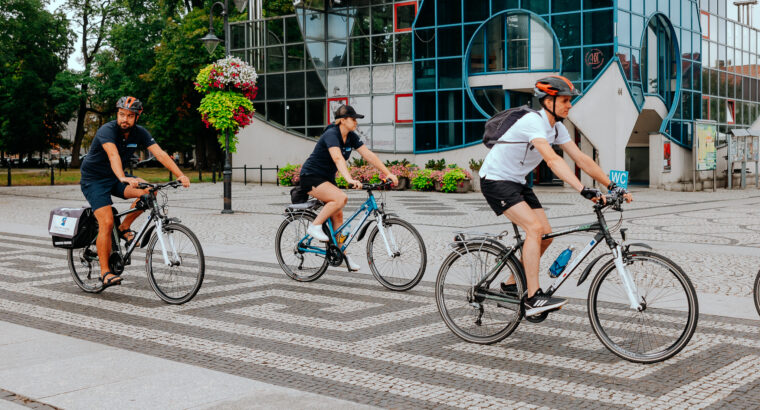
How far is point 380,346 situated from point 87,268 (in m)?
3.80

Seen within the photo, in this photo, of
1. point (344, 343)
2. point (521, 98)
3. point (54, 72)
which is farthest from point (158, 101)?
point (344, 343)

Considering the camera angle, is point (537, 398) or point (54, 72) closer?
point (537, 398)

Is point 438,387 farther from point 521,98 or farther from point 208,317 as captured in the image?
point 521,98

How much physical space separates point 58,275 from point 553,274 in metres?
6.03

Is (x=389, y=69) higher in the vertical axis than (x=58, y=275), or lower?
higher

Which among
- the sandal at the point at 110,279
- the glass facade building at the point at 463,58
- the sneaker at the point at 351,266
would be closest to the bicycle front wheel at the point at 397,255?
the sneaker at the point at 351,266

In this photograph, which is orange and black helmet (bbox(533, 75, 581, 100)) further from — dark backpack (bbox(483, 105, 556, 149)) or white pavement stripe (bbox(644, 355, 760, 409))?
white pavement stripe (bbox(644, 355, 760, 409))

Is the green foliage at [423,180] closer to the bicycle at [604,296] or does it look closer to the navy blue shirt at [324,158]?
the navy blue shirt at [324,158]

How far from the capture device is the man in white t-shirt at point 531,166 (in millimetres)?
5500

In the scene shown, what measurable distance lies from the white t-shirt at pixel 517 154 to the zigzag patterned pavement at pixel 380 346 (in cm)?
122

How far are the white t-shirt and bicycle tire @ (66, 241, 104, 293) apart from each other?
428 cm

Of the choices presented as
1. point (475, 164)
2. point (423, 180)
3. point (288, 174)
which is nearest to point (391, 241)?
point (423, 180)

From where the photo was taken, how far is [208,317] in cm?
689

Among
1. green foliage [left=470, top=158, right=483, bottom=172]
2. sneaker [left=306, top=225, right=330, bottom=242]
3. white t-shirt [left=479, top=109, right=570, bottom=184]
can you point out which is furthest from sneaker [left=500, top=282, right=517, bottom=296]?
green foliage [left=470, top=158, right=483, bottom=172]
